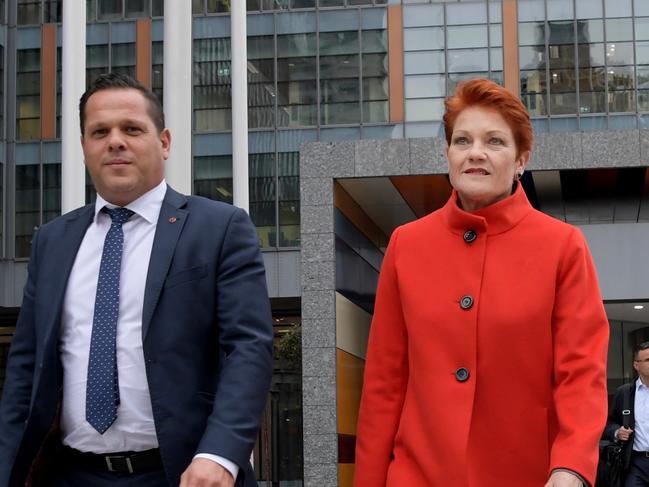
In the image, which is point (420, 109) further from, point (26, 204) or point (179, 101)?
point (179, 101)

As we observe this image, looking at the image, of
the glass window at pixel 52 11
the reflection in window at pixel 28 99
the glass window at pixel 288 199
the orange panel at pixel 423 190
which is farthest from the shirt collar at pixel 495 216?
the glass window at pixel 52 11

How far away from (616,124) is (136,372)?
118 ft

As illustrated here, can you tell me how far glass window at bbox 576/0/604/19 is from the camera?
39.5m

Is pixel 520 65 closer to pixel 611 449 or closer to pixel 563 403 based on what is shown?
pixel 611 449

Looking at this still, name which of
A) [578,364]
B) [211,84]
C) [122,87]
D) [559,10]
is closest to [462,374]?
[578,364]

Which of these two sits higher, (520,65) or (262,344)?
(520,65)

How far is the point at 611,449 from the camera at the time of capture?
1247 cm

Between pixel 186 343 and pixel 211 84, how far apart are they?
3723 cm

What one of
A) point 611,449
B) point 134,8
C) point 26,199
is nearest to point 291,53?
point 134,8

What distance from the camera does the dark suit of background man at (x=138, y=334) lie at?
4.25m

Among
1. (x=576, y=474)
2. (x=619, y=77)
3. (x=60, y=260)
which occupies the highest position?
(x=619, y=77)

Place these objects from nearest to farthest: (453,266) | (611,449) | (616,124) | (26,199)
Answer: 1. (453,266)
2. (611,449)
3. (616,124)
4. (26,199)

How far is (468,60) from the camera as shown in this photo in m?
39.7

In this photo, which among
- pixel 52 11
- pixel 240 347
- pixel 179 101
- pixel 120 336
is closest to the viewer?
pixel 240 347
